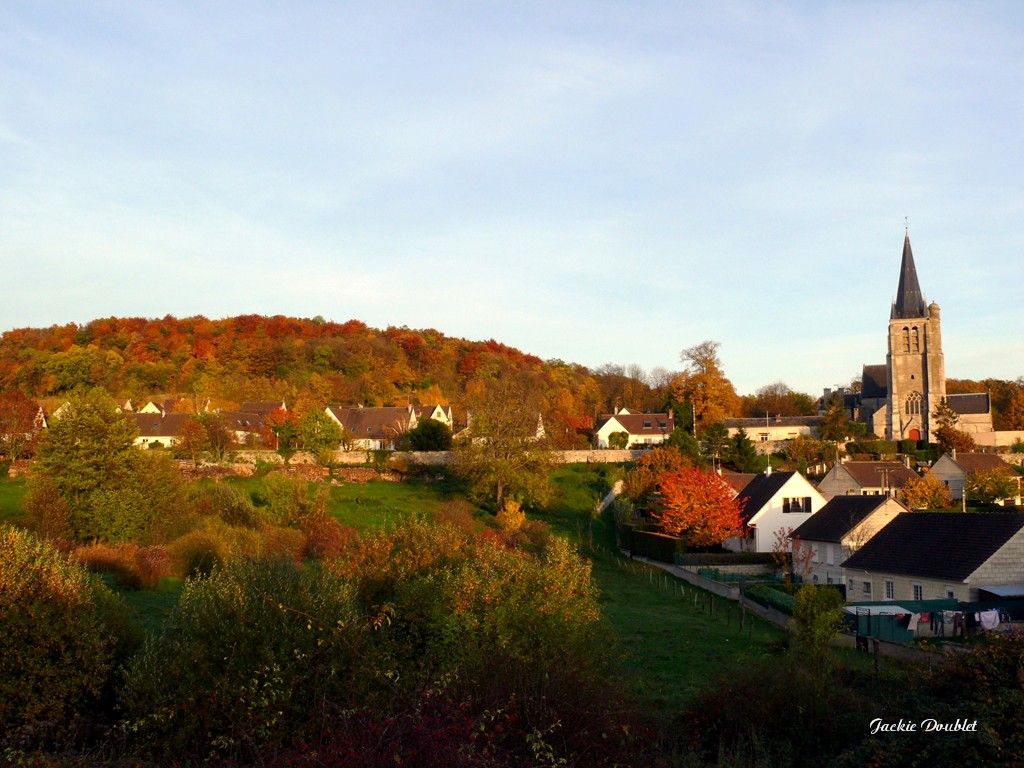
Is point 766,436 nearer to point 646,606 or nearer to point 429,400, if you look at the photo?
point 429,400

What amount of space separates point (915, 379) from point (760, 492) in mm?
42770

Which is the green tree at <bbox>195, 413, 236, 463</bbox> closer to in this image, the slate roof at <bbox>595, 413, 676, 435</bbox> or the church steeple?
the slate roof at <bbox>595, 413, 676, 435</bbox>

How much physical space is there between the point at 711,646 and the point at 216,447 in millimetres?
47824

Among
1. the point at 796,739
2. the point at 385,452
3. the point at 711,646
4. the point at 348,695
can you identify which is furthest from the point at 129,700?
the point at 385,452

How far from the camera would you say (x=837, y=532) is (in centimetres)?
3438

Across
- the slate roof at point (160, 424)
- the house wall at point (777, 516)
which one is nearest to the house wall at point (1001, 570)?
the house wall at point (777, 516)

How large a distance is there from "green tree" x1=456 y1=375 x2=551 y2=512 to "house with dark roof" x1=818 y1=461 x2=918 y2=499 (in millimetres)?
16040

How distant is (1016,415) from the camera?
7781 centimetres

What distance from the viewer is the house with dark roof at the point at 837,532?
33.4m

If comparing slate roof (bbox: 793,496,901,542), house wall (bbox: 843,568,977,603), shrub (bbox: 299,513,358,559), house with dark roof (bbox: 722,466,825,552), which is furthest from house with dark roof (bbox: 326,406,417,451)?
house wall (bbox: 843,568,977,603)

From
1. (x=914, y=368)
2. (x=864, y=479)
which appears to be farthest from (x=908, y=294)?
(x=864, y=479)

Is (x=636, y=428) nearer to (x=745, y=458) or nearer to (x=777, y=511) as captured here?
(x=745, y=458)

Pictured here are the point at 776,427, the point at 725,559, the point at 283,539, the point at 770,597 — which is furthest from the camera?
the point at 776,427

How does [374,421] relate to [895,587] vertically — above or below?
above
